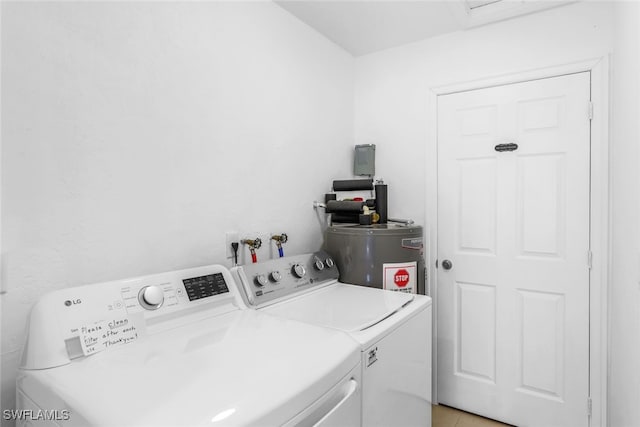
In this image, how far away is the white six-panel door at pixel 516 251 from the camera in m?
1.93

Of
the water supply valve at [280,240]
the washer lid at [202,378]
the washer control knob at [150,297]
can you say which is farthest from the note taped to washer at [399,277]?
the washer control knob at [150,297]

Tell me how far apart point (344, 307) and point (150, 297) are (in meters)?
0.74

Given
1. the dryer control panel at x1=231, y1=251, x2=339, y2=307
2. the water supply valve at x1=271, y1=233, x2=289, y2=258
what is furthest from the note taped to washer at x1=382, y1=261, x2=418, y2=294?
the water supply valve at x1=271, y1=233, x2=289, y2=258

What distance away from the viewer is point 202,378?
33.5 inches

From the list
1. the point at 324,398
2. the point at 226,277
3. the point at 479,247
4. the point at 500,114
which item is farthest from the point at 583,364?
the point at 226,277

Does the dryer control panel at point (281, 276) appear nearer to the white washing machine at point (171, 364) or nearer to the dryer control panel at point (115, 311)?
the dryer control panel at point (115, 311)

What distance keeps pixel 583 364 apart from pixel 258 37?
2433 millimetres

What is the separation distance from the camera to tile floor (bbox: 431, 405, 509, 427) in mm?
2105

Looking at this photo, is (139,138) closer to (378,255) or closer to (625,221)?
(378,255)

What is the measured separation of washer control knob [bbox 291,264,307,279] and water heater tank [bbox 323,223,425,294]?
29 centimetres

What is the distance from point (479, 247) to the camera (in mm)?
2199

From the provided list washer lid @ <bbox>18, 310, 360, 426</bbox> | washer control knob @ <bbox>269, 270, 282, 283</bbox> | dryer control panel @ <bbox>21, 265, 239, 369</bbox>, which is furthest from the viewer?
washer control knob @ <bbox>269, 270, 282, 283</bbox>

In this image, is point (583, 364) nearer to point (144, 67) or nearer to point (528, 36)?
point (528, 36)

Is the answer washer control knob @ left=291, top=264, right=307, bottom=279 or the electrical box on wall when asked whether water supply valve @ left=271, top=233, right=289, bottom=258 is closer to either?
washer control knob @ left=291, top=264, right=307, bottom=279
